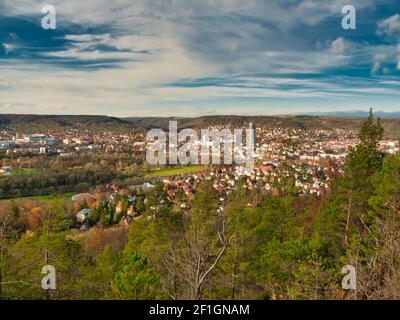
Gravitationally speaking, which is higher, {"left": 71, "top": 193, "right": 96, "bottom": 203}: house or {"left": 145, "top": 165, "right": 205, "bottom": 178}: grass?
{"left": 145, "top": 165, "right": 205, "bottom": 178}: grass

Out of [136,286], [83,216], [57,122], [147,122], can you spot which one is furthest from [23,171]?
[136,286]

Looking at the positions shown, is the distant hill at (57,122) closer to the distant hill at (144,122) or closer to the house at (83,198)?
the distant hill at (144,122)

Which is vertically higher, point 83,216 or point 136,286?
point 136,286

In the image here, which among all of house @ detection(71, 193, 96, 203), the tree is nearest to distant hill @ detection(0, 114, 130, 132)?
house @ detection(71, 193, 96, 203)

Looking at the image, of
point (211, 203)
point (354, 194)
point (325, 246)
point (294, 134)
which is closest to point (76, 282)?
point (211, 203)

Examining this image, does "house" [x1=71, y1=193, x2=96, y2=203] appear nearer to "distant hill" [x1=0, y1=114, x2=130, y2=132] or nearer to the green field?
the green field

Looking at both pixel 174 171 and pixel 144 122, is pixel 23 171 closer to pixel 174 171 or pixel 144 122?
pixel 174 171

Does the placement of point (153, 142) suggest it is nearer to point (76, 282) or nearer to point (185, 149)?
point (185, 149)
